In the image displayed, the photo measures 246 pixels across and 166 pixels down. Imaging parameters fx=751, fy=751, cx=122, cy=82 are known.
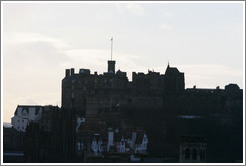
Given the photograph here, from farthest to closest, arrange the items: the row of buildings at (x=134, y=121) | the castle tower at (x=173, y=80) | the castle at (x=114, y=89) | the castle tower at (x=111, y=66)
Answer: the castle tower at (x=111, y=66) → the castle tower at (x=173, y=80) → the castle at (x=114, y=89) → the row of buildings at (x=134, y=121)

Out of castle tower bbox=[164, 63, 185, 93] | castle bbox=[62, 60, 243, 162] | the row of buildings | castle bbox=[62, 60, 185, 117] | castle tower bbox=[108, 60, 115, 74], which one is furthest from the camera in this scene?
castle tower bbox=[108, 60, 115, 74]

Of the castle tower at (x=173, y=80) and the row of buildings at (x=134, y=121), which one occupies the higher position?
the castle tower at (x=173, y=80)

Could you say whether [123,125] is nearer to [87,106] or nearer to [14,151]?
[87,106]

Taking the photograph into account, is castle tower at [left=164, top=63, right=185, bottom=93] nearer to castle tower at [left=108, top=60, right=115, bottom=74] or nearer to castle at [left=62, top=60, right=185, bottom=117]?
castle at [left=62, top=60, right=185, bottom=117]

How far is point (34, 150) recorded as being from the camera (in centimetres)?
10681

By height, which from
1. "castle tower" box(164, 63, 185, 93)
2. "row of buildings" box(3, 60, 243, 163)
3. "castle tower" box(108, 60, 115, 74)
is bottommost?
"row of buildings" box(3, 60, 243, 163)

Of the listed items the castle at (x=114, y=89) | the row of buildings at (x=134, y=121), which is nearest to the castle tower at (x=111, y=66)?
the castle at (x=114, y=89)

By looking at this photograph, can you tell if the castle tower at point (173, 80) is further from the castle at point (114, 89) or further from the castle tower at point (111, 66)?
the castle tower at point (111, 66)

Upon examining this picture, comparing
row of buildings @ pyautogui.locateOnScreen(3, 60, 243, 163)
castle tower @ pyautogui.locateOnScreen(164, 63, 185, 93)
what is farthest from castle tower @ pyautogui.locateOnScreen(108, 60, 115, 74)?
castle tower @ pyautogui.locateOnScreen(164, 63, 185, 93)

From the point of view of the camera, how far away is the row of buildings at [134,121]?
105m

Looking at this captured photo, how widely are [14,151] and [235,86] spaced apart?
36.8 metres

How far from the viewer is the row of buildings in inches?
4129

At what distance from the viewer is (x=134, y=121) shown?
112938 mm

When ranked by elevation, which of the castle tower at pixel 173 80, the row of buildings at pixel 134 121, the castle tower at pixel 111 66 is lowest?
the row of buildings at pixel 134 121
